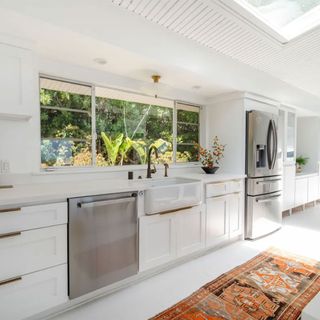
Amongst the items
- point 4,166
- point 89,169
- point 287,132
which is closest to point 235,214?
point 89,169

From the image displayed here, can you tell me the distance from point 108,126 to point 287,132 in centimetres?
362

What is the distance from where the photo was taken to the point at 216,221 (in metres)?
2.90

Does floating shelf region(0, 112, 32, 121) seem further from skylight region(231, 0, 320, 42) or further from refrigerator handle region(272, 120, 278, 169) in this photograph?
refrigerator handle region(272, 120, 278, 169)

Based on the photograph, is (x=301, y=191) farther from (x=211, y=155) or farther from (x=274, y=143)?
(x=211, y=155)

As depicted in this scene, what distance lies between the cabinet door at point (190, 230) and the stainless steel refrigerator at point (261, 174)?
40.2 inches

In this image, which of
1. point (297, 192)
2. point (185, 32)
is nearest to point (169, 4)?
point (185, 32)

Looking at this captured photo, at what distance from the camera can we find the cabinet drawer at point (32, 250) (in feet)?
4.94

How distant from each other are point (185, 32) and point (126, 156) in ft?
5.39

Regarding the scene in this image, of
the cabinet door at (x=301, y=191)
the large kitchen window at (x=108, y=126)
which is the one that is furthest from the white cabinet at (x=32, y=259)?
the cabinet door at (x=301, y=191)

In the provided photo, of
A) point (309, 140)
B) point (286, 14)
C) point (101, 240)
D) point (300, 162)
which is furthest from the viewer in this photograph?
point (309, 140)

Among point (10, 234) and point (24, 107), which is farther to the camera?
point (24, 107)

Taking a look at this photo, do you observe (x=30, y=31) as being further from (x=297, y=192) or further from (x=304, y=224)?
(x=297, y=192)

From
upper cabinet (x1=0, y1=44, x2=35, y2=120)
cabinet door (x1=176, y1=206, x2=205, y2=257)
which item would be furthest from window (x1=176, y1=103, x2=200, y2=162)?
upper cabinet (x1=0, y1=44, x2=35, y2=120)

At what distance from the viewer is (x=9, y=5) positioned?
1.54 meters
